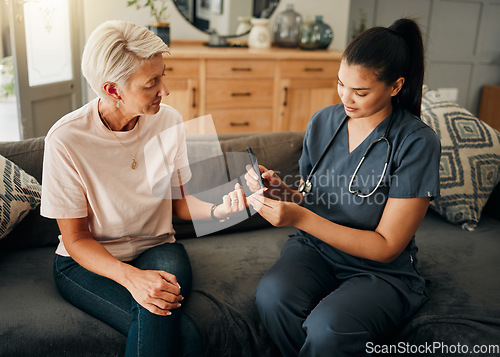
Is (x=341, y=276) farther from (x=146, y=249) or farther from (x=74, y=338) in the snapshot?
(x=74, y=338)

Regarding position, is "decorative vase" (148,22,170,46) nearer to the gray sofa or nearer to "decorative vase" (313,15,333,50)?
"decorative vase" (313,15,333,50)

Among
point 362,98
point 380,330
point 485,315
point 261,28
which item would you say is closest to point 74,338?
point 380,330

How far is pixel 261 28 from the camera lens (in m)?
3.64

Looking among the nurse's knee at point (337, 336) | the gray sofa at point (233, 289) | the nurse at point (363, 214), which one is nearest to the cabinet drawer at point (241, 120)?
the gray sofa at point (233, 289)

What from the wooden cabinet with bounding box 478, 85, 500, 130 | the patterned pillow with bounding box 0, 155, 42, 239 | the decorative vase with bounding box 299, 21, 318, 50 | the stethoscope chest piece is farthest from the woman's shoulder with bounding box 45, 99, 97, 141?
the wooden cabinet with bounding box 478, 85, 500, 130

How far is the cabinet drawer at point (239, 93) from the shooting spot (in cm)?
334

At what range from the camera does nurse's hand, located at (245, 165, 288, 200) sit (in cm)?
132

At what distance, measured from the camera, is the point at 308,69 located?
353 centimetres

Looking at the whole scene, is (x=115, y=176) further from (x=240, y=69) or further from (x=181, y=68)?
(x=240, y=69)

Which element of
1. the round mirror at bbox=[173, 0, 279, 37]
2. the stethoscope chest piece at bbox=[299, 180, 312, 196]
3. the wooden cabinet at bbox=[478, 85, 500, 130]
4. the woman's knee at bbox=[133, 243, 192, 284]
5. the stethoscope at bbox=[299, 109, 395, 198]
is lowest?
the wooden cabinet at bbox=[478, 85, 500, 130]

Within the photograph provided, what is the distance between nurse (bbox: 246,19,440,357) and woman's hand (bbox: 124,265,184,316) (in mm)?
266

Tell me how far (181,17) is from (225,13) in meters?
0.37

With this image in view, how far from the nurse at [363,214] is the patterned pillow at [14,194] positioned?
0.71m

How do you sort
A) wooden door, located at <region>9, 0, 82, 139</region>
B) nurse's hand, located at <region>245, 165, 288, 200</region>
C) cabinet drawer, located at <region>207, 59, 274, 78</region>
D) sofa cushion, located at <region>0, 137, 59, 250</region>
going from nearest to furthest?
nurse's hand, located at <region>245, 165, 288, 200</region>, sofa cushion, located at <region>0, 137, 59, 250</region>, wooden door, located at <region>9, 0, 82, 139</region>, cabinet drawer, located at <region>207, 59, 274, 78</region>
